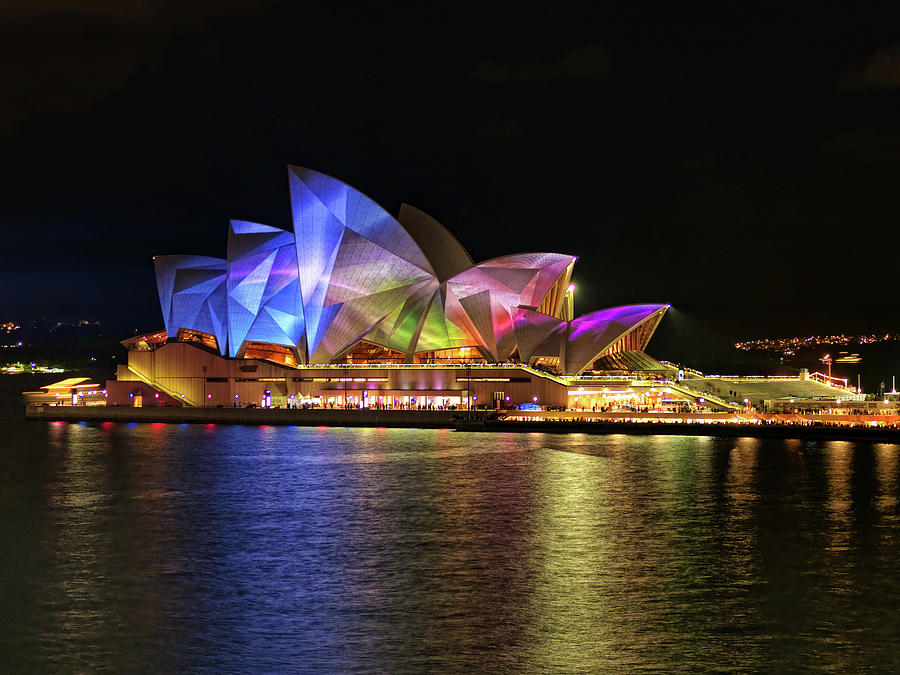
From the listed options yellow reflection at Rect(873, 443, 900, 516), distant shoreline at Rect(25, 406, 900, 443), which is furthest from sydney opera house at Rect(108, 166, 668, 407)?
yellow reflection at Rect(873, 443, 900, 516)

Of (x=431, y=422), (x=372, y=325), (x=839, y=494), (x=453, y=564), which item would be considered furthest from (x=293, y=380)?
(x=453, y=564)

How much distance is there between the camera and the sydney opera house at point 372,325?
54.2 metres

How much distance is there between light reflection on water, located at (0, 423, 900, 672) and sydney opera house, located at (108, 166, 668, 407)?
1908 cm

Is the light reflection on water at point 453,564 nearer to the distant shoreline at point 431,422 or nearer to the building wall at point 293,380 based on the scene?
the distant shoreline at point 431,422

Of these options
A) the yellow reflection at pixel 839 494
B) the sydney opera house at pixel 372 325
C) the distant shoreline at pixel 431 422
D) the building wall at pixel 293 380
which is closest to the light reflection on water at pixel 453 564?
the yellow reflection at pixel 839 494

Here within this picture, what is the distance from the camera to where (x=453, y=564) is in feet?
66.9

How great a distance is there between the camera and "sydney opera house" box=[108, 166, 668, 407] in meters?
54.2

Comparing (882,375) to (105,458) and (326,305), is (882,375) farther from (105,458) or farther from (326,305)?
(105,458)

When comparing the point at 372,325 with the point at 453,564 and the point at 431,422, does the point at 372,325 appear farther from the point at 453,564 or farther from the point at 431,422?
the point at 453,564

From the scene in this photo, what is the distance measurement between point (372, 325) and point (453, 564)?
3682 cm

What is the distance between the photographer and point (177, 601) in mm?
18062

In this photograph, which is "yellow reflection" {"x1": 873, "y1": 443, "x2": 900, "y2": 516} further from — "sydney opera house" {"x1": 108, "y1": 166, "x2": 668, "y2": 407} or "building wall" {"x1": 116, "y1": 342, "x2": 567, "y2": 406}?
"building wall" {"x1": 116, "y1": 342, "x2": 567, "y2": 406}

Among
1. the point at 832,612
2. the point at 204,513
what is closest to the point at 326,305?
the point at 204,513

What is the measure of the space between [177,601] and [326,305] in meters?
38.4
